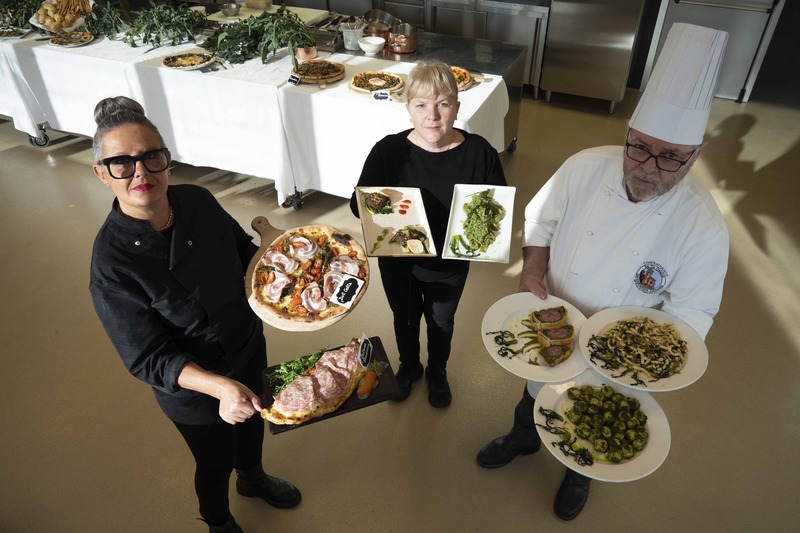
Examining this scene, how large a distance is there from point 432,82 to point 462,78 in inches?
64.3

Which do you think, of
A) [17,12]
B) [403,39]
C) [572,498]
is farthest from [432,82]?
[17,12]

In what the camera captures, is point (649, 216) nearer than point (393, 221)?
Yes

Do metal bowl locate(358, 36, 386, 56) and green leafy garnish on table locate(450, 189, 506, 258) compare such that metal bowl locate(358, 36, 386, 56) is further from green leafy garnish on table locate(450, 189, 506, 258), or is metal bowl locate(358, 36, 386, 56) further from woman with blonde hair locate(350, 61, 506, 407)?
green leafy garnish on table locate(450, 189, 506, 258)

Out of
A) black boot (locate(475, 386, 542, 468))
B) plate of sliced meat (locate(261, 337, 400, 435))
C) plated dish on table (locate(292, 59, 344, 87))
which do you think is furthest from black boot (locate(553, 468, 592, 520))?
plated dish on table (locate(292, 59, 344, 87))

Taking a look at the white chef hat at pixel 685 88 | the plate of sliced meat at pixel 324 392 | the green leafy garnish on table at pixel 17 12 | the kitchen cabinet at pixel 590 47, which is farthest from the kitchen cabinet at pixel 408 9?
the plate of sliced meat at pixel 324 392

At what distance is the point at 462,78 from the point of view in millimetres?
3180

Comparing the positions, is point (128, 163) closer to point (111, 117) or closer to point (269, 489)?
point (111, 117)

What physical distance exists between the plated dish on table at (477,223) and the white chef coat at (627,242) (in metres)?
0.11

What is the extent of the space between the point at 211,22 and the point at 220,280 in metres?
3.28

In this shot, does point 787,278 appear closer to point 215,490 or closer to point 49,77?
point 215,490

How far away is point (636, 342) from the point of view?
5.08 ft

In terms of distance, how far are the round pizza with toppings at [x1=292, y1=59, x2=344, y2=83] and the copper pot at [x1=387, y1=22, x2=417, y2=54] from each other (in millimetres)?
455

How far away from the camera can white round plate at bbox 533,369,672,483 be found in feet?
4.70

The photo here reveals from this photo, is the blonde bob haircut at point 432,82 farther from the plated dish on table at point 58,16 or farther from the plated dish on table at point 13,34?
the plated dish on table at point 13,34
